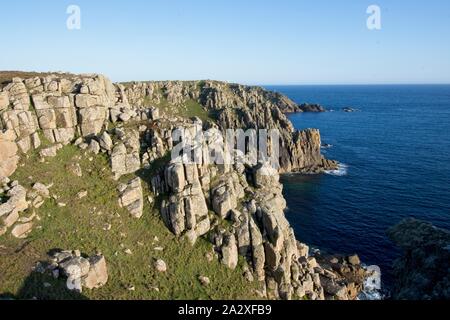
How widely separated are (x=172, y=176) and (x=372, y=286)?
133 feet

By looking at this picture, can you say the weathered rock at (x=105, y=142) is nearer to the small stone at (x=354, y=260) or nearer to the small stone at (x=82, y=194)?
the small stone at (x=82, y=194)

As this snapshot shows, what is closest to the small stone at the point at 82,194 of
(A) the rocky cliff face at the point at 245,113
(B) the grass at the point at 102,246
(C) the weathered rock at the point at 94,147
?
(B) the grass at the point at 102,246

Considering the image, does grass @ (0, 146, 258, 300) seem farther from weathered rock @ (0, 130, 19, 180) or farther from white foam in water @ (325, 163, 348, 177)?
white foam in water @ (325, 163, 348, 177)

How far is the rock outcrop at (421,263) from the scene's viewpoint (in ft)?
77.4

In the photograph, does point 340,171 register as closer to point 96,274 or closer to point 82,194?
point 82,194

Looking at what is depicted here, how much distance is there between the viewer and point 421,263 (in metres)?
25.3

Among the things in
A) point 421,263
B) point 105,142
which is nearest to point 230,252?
point 421,263

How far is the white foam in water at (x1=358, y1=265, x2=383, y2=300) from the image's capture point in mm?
56812

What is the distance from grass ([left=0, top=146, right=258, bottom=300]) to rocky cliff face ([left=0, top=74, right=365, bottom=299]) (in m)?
1.77

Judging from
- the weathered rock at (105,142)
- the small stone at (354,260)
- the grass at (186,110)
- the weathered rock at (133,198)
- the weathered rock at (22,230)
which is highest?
the grass at (186,110)

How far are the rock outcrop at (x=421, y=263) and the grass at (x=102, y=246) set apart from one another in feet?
68.0

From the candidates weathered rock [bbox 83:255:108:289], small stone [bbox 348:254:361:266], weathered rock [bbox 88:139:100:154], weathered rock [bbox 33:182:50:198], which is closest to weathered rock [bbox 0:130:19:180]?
weathered rock [bbox 33:182:50:198]
